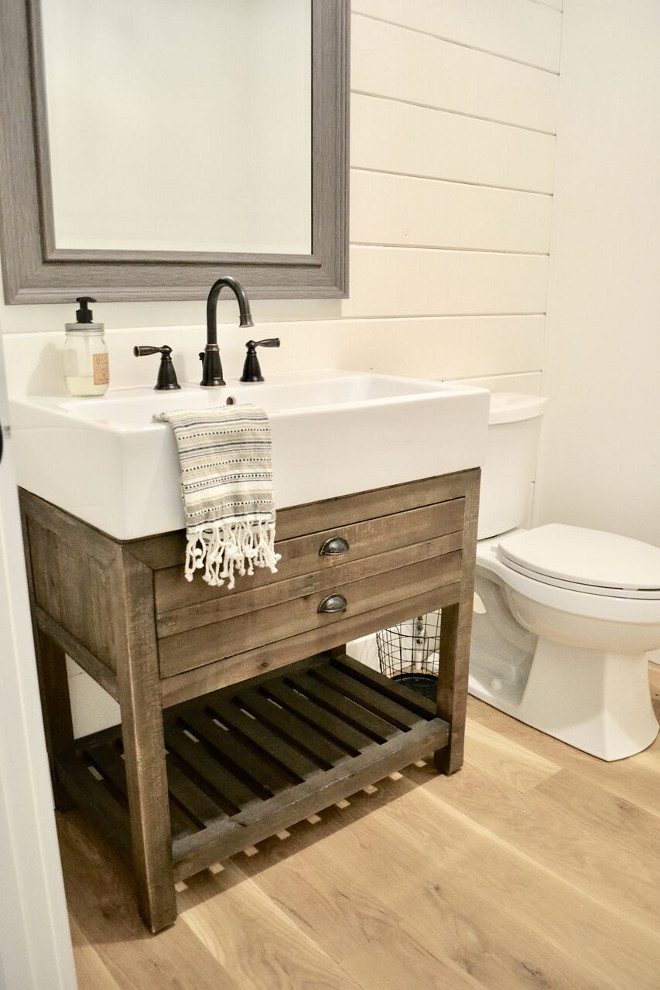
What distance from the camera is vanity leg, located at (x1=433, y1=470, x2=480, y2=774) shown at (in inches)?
65.8

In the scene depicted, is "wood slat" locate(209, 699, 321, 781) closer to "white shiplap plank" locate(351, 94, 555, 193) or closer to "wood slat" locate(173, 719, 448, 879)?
"wood slat" locate(173, 719, 448, 879)

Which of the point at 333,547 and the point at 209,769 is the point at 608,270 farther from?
the point at 209,769

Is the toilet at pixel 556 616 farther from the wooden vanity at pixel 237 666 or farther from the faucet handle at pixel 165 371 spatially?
the faucet handle at pixel 165 371

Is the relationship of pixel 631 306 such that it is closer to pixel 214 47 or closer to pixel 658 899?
pixel 214 47

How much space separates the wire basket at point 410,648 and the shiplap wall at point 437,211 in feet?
2.33

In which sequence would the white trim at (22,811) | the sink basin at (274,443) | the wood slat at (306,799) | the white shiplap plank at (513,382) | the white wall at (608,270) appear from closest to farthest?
the white trim at (22,811) < the sink basin at (274,443) < the wood slat at (306,799) < the white wall at (608,270) < the white shiplap plank at (513,382)

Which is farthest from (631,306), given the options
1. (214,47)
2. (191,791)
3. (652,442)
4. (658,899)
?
(191,791)

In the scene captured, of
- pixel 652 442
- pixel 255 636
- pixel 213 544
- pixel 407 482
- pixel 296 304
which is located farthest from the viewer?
pixel 652 442

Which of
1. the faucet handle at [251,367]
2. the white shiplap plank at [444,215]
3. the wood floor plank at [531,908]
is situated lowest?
the wood floor plank at [531,908]

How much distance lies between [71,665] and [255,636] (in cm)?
53

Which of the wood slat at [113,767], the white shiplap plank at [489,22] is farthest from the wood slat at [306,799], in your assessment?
the white shiplap plank at [489,22]

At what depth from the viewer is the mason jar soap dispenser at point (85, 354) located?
56.8 inches

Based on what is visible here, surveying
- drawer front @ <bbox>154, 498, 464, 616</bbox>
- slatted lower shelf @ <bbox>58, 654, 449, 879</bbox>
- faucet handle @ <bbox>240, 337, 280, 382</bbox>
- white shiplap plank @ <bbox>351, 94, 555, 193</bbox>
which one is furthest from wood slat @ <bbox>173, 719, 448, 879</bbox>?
white shiplap plank @ <bbox>351, 94, 555, 193</bbox>

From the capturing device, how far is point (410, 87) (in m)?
1.94
